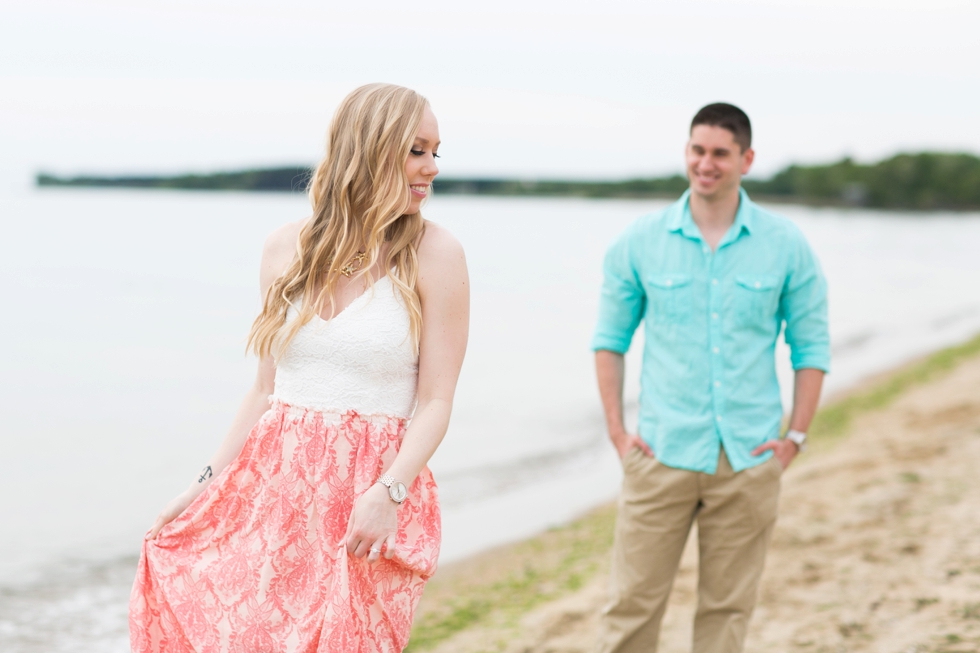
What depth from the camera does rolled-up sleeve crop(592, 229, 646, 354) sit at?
3428mm

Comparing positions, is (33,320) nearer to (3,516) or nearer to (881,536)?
(3,516)

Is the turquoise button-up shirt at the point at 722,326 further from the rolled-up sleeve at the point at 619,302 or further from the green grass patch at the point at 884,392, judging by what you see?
the green grass patch at the point at 884,392

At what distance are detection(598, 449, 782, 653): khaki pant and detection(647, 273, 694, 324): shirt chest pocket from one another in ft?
1.74

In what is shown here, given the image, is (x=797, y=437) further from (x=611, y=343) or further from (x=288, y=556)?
(x=288, y=556)

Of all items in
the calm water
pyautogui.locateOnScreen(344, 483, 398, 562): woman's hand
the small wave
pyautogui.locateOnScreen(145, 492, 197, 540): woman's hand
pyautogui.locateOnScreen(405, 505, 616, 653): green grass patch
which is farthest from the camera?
the calm water

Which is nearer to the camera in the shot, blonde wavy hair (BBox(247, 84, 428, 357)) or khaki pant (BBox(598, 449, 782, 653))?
blonde wavy hair (BBox(247, 84, 428, 357))

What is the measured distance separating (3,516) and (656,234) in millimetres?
7624

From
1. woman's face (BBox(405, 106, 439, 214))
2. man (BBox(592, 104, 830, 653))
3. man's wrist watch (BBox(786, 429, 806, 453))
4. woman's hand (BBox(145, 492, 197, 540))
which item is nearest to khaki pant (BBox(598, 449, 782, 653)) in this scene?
man (BBox(592, 104, 830, 653))

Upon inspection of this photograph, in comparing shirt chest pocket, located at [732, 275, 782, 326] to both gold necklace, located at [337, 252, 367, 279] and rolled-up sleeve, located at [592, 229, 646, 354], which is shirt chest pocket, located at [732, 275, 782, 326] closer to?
rolled-up sleeve, located at [592, 229, 646, 354]

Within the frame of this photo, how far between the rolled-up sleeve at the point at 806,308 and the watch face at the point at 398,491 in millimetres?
1879

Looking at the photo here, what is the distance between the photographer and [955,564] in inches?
178

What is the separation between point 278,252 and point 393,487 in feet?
2.23

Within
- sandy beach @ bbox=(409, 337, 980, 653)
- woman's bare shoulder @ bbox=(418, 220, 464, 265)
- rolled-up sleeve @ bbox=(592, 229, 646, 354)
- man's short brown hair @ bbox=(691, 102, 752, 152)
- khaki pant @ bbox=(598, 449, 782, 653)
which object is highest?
man's short brown hair @ bbox=(691, 102, 752, 152)

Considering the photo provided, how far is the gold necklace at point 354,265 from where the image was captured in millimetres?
2162
